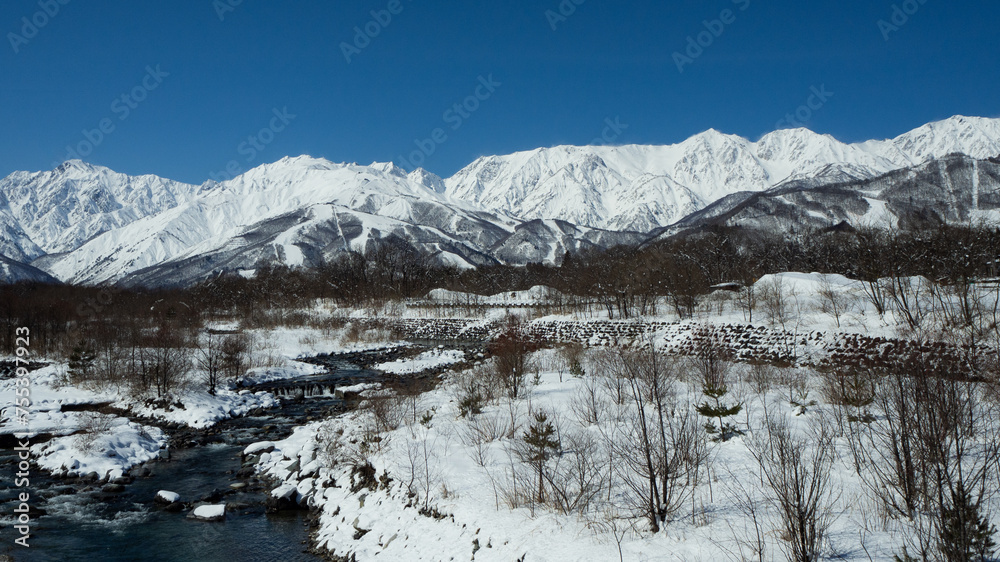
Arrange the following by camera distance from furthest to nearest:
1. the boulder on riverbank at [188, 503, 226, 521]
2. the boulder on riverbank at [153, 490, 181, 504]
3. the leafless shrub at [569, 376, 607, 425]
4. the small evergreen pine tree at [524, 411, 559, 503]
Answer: the boulder on riverbank at [153, 490, 181, 504] < the leafless shrub at [569, 376, 607, 425] < the boulder on riverbank at [188, 503, 226, 521] < the small evergreen pine tree at [524, 411, 559, 503]

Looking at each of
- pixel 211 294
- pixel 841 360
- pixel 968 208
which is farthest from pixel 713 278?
pixel 968 208

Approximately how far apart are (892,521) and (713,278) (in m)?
64.1

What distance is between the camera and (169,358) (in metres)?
26.2

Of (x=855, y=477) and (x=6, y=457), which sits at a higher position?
(x=855, y=477)

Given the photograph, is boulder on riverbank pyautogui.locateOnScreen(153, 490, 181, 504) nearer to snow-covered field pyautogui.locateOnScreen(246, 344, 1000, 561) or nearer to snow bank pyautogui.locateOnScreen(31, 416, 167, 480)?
snow-covered field pyautogui.locateOnScreen(246, 344, 1000, 561)

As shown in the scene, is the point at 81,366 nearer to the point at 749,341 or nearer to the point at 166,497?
the point at 166,497

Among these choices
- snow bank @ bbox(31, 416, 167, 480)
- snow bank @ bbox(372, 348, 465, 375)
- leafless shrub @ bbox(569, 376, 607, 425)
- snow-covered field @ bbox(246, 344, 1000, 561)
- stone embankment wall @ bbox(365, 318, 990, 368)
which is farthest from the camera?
snow bank @ bbox(372, 348, 465, 375)

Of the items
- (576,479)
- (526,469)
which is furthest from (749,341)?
(576,479)

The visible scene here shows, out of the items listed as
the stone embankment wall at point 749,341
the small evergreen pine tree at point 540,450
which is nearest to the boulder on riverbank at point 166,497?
the small evergreen pine tree at point 540,450

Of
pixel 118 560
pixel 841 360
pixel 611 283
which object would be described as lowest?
pixel 118 560

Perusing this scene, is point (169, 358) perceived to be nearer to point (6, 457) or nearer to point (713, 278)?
point (6, 457)

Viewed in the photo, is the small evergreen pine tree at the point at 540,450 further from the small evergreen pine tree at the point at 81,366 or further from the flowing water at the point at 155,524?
the small evergreen pine tree at the point at 81,366

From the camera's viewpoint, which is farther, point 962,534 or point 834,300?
point 834,300

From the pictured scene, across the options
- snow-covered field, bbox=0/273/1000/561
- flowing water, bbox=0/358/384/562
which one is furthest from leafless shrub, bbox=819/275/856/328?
flowing water, bbox=0/358/384/562
